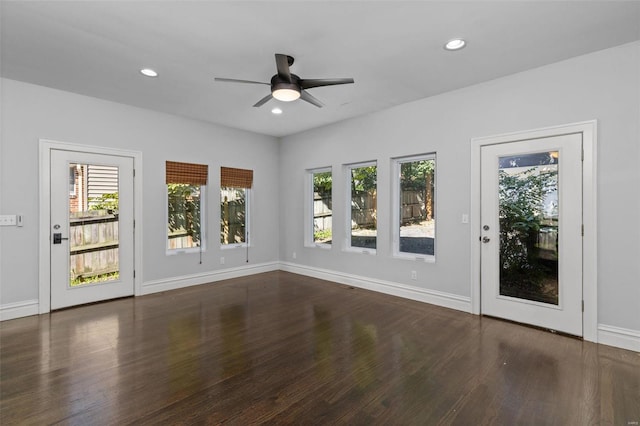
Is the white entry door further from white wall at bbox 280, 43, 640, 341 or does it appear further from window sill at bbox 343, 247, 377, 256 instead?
window sill at bbox 343, 247, 377, 256

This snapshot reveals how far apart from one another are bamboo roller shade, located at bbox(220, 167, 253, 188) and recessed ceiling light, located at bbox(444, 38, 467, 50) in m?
4.17

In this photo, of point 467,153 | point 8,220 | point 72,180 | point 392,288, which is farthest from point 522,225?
point 8,220

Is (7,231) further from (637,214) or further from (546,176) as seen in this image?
(637,214)

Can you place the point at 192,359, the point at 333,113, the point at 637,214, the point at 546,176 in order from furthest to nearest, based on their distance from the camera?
the point at 333,113, the point at 546,176, the point at 637,214, the point at 192,359

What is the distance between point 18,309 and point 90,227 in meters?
1.22

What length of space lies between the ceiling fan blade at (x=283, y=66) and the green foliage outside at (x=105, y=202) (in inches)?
128

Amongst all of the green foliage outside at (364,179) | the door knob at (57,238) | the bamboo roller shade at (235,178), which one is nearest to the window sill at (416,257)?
the green foliage outside at (364,179)

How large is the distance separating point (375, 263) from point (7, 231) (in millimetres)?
4899

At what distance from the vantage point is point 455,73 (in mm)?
3559

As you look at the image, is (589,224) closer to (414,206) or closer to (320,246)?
(414,206)

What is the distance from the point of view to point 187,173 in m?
5.27

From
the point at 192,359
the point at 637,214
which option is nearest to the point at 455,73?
the point at 637,214

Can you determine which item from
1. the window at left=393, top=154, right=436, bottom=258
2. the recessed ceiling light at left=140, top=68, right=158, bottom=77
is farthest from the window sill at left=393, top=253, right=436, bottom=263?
the recessed ceiling light at left=140, top=68, right=158, bottom=77

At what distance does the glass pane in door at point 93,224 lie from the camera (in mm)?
4199
